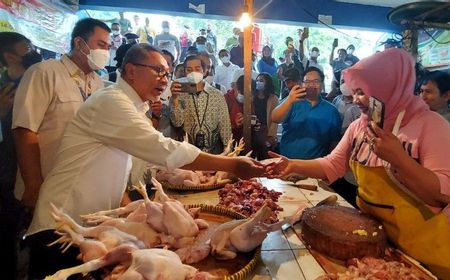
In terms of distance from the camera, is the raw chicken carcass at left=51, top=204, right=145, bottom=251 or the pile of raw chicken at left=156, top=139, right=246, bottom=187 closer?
the raw chicken carcass at left=51, top=204, right=145, bottom=251

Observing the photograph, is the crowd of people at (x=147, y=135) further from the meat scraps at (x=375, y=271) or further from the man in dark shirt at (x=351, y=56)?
the man in dark shirt at (x=351, y=56)

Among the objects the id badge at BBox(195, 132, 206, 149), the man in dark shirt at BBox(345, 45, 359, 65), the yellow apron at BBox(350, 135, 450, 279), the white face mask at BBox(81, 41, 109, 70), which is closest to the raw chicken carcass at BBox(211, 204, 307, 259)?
the yellow apron at BBox(350, 135, 450, 279)

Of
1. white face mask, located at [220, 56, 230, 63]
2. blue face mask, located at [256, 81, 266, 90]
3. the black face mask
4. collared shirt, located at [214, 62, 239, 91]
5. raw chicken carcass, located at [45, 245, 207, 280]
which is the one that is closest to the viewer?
raw chicken carcass, located at [45, 245, 207, 280]

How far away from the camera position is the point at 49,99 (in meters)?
2.50

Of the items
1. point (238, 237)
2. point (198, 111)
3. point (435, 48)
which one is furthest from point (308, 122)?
point (435, 48)

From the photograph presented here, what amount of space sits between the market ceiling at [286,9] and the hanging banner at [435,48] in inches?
33.9

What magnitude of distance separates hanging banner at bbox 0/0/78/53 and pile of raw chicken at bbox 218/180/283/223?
3150mm

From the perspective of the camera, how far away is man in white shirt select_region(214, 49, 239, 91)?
720cm

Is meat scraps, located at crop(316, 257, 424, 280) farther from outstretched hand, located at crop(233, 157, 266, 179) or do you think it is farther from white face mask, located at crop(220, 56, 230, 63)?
white face mask, located at crop(220, 56, 230, 63)

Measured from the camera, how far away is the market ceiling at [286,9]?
764 cm

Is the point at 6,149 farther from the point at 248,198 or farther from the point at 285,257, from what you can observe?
the point at 285,257

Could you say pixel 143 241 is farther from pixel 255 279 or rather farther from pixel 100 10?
pixel 100 10

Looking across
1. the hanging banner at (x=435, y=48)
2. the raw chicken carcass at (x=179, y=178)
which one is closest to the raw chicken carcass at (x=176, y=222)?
the raw chicken carcass at (x=179, y=178)

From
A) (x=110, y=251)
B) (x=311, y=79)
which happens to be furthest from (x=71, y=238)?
(x=311, y=79)
